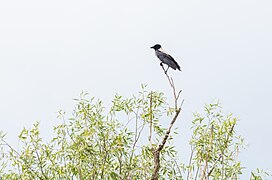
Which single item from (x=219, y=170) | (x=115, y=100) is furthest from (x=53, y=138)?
(x=219, y=170)

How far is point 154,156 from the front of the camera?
24.4ft

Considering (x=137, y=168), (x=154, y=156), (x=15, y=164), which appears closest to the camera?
(x=154, y=156)

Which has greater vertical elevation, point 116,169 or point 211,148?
point 211,148

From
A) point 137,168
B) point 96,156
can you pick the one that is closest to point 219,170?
point 137,168

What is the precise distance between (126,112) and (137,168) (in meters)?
0.83

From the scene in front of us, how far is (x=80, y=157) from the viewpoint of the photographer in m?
8.11

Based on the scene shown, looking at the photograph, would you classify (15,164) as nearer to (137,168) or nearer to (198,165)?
(137,168)

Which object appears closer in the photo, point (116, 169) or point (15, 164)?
point (116, 169)

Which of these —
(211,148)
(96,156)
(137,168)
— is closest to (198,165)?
(211,148)

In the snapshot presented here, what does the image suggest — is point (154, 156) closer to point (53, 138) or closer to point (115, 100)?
point (115, 100)

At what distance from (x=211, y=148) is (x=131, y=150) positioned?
3.44 feet

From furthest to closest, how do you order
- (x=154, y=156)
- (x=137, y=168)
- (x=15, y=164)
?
(x=15, y=164), (x=137, y=168), (x=154, y=156)

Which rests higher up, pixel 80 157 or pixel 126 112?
pixel 126 112

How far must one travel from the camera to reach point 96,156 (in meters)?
8.12
